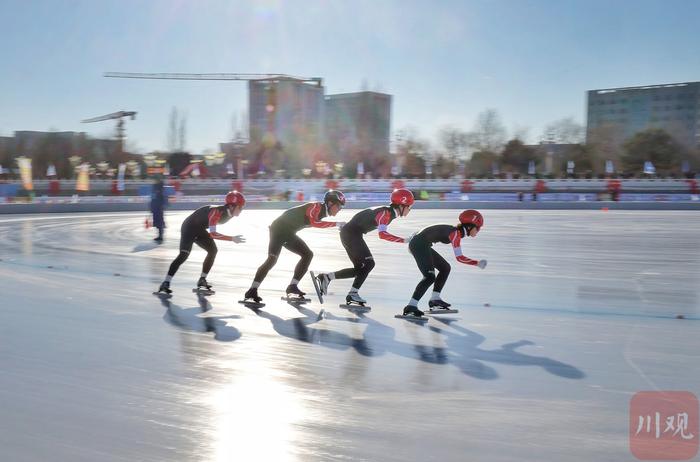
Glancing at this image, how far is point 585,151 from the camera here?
287 ft

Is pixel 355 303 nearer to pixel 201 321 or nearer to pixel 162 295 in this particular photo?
pixel 201 321

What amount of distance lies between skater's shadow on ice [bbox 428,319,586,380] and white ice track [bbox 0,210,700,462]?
22 mm

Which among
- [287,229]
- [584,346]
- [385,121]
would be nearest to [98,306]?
[287,229]

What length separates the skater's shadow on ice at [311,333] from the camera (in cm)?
612

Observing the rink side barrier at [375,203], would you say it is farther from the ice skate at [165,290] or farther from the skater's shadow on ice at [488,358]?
the skater's shadow on ice at [488,358]

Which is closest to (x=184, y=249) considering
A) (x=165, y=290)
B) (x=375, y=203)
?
(x=165, y=290)

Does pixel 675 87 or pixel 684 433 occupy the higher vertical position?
pixel 675 87

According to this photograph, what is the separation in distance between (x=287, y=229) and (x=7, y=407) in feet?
14.6

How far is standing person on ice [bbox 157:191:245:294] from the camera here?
843 centimetres

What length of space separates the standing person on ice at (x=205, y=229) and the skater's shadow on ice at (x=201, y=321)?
66 centimetres

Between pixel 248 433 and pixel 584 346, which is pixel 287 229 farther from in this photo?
pixel 248 433

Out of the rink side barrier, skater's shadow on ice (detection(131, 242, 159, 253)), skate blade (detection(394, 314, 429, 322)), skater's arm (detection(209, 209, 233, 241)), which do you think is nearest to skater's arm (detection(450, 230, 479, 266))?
skate blade (detection(394, 314, 429, 322))

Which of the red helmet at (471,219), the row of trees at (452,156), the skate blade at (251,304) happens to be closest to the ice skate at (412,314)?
the red helmet at (471,219)

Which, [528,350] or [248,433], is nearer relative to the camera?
[248,433]
